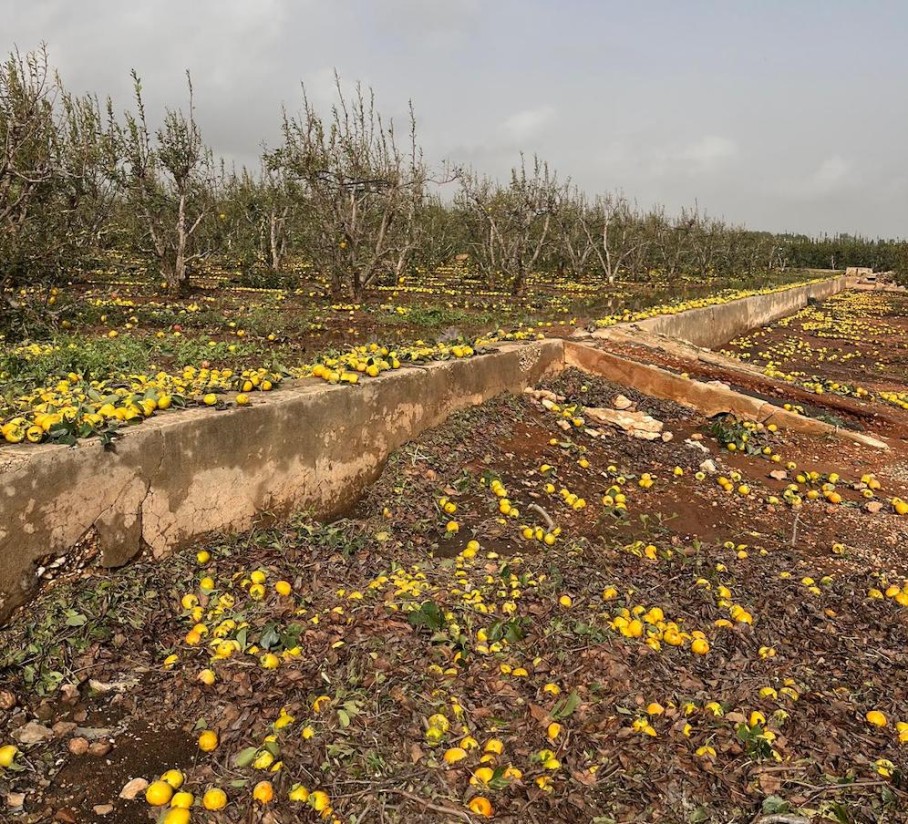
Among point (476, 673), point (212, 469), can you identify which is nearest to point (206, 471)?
point (212, 469)

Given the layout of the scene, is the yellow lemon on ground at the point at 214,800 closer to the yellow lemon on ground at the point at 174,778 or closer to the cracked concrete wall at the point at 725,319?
the yellow lemon on ground at the point at 174,778

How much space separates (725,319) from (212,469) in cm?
1779

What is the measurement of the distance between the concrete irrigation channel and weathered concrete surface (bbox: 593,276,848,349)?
232 inches

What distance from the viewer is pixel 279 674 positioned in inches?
134

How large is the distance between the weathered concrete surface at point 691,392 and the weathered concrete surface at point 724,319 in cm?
148

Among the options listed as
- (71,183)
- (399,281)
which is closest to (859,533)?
(71,183)

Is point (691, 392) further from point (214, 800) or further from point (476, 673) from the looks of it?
point (214, 800)

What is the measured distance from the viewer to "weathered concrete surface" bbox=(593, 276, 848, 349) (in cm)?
1431

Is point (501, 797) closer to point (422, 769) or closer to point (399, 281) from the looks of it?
point (422, 769)

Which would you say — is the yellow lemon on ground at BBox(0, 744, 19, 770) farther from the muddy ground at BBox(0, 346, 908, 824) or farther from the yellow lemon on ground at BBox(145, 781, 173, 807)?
the yellow lemon on ground at BBox(145, 781, 173, 807)

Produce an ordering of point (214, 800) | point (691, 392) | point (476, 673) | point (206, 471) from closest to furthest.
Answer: point (214, 800) < point (476, 673) < point (206, 471) < point (691, 392)

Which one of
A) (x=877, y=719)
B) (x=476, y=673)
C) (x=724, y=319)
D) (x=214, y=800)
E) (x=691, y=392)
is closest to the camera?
(x=214, y=800)

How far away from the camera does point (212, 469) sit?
443 cm

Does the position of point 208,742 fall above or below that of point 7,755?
below
